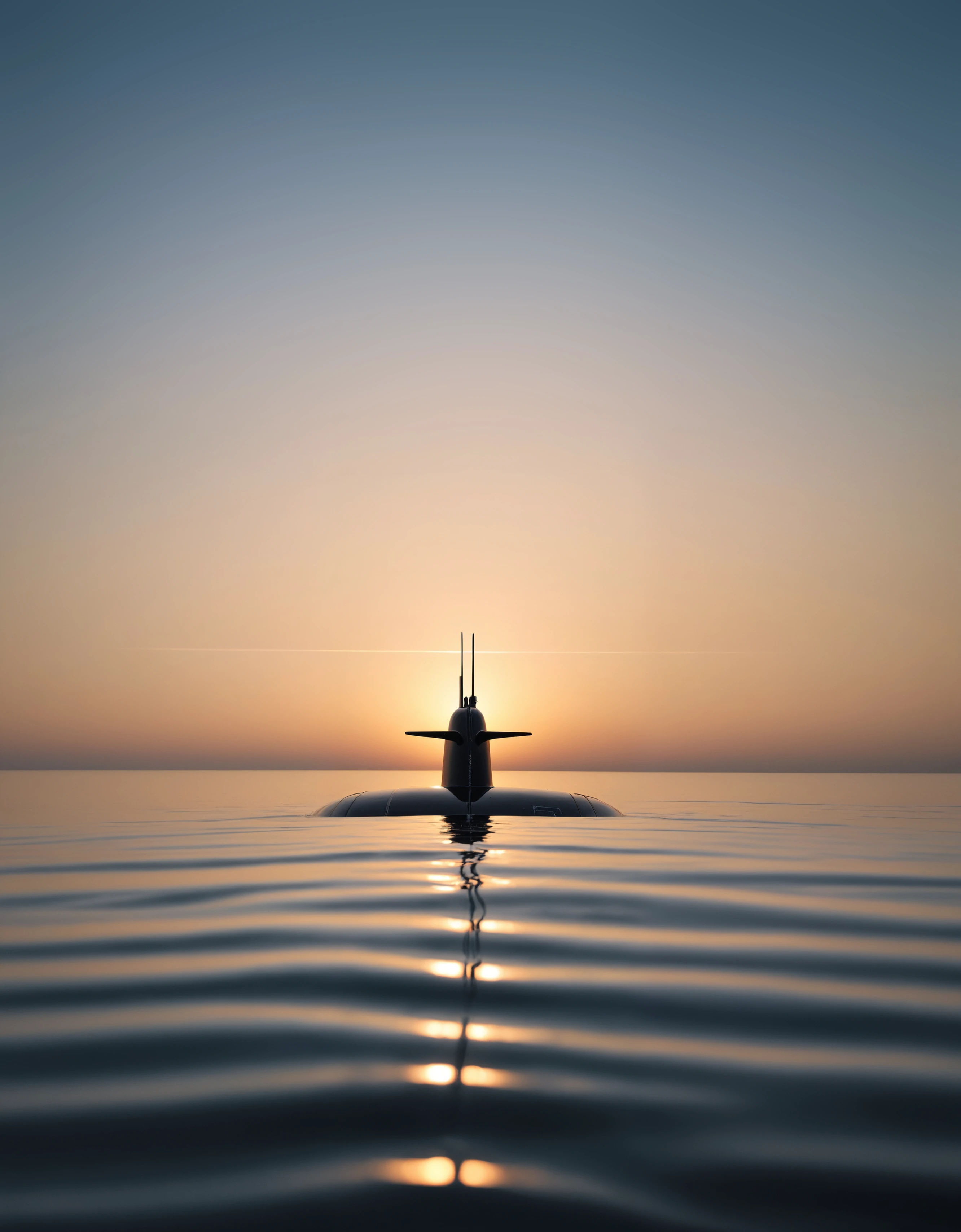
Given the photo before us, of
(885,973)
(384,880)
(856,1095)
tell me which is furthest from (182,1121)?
(384,880)

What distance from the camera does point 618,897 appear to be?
413 inches

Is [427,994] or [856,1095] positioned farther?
[427,994]

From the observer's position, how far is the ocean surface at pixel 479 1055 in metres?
3.09

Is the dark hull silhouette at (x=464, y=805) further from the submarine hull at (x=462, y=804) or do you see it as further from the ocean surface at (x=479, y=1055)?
the ocean surface at (x=479, y=1055)

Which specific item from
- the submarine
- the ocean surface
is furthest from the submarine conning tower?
the ocean surface

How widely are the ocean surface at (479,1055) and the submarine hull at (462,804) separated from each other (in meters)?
12.0

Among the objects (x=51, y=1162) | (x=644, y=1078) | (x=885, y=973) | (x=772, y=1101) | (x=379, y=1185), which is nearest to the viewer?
(x=379, y=1185)

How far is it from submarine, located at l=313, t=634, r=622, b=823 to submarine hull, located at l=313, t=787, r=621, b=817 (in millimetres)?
25

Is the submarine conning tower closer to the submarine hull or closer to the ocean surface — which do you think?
the submarine hull

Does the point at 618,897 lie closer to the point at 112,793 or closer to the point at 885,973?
the point at 885,973

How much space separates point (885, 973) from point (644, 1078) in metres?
3.46

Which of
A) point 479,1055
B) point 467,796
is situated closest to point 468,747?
point 467,796

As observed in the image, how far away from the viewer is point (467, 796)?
25.8 meters

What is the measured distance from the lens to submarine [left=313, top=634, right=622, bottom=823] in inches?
950
